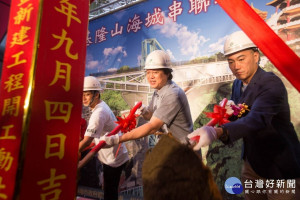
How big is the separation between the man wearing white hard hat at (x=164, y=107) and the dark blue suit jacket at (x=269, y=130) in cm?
73

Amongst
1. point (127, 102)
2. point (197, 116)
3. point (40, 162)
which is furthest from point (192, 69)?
point (40, 162)

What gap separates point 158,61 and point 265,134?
1.50 m

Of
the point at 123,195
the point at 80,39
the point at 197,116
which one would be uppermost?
the point at 80,39

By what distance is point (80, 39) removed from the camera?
157cm

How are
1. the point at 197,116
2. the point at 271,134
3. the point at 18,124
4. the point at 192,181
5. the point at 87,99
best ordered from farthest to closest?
1. the point at 87,99
2. the point at 197,116
3. the point at 271,134
4. the point at 18,124
5. the point at 192,181

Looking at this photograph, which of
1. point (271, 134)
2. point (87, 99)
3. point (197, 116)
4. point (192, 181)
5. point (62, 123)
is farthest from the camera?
point (87, 99)

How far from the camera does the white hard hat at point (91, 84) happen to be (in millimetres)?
3379

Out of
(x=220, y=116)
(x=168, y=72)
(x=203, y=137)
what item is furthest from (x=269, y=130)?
(x=168, y=72)

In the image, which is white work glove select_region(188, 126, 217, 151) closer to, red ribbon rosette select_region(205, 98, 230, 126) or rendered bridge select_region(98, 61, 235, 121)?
red ribbon rosette select_region(205, 98, 230, 126)

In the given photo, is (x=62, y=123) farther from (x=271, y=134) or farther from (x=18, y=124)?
(x=271, y=134)

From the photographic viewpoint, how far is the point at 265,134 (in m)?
2.01

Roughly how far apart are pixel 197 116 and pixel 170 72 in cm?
68

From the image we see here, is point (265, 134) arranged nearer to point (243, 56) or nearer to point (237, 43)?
point (243, 56)

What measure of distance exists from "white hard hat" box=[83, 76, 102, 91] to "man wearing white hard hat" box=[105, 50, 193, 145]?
40.6 inches
